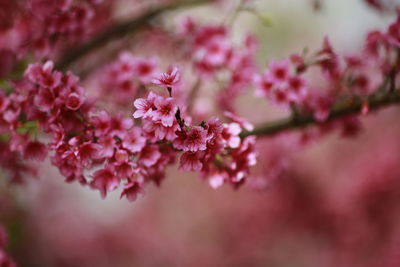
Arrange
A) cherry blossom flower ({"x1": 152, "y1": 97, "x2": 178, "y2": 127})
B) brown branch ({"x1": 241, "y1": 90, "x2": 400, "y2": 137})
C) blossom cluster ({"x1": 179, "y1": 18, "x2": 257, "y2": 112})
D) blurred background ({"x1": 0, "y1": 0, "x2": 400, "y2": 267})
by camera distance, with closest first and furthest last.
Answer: cherry blossom flower ({"x1": 152, "y1": 97, "x2": 178, "y2": 127}) < brown branch ({"x1": 241, "y1": 90, "x2": 400, "y2": 137}) < blossom cluster ({"x1": 179, "y1": 18, "x2": 257, "y2": 112}) < blurred background ({"x1": 0, "y1": 0, "x2": 400, "y2": 267})

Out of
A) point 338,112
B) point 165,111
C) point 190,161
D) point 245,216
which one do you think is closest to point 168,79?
point 165,111

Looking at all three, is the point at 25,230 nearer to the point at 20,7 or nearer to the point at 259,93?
the point at 20,7

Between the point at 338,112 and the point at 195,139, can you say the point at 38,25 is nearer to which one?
the point at 195,139

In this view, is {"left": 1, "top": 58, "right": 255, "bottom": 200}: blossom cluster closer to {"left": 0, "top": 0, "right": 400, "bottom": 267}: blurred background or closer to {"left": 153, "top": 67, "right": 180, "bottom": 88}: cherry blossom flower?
{"left": 153, "top": 67, "right": 180, "bottom": 88}: cherry blossom flower

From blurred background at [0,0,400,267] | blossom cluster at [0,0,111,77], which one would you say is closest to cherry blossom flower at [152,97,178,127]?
blossom cluster at [0,0,111,77]

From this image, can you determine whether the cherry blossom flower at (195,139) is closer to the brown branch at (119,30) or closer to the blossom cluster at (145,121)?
the blossom cluster at (145,121)

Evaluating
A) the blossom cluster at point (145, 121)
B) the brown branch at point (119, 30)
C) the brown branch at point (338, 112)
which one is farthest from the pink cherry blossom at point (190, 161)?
the brown branch at point (119, 30)
